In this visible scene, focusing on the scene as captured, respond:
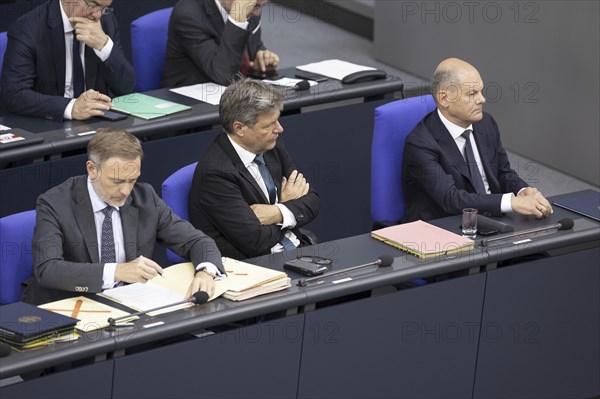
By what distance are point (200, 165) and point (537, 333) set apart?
1.29 meters

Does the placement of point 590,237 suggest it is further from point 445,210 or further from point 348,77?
point 348,77

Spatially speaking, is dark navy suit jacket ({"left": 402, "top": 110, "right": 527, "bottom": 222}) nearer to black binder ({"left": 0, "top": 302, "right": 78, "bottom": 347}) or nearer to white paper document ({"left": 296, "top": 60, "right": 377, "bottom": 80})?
white paper document ({"left": 296, "top": 60, "right": 377, "bottom": 80})

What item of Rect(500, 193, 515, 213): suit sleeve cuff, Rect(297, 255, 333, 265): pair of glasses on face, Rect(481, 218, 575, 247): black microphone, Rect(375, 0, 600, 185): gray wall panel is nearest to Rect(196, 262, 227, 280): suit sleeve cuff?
Rect(297, 255, 333, 265): pair of glasses on face

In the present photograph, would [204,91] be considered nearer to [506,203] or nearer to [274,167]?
[274,167]

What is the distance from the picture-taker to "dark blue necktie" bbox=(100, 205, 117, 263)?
3846 mm

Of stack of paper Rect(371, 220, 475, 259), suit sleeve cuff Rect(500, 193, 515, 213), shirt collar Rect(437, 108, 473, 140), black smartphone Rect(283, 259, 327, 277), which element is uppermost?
shirt collar Rect(437, 108, 473, 140)

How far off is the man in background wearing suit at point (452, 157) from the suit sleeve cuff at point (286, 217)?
21.0 inches

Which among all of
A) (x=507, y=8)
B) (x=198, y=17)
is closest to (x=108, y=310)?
(x=198, y=17)

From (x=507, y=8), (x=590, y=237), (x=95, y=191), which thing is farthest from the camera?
(x=507, y=8)

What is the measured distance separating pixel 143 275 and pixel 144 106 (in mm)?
1601

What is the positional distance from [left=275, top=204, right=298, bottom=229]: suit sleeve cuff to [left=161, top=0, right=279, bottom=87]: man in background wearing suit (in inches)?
51.0

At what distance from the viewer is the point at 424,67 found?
7840 millimetres

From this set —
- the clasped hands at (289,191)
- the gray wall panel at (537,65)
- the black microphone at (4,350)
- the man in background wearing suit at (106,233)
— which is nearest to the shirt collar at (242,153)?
the clasped hands at (289,191)

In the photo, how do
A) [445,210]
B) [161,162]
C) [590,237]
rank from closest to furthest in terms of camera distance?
[590,237] < [445,210] < [161,162]
